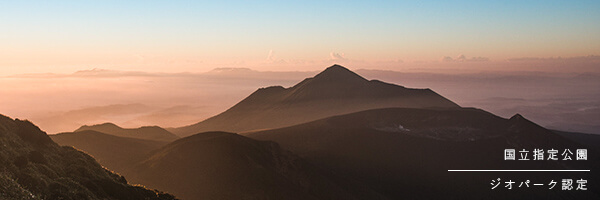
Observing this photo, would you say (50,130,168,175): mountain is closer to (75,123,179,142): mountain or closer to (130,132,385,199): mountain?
(130,132,385,199): mountain

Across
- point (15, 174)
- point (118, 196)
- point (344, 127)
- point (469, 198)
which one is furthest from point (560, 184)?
point (15, 174)

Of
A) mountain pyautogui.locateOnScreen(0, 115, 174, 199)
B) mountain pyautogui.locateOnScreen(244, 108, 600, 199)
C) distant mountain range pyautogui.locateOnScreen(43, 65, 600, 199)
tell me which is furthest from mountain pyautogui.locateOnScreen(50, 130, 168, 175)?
mountain pyautogui.locateOnScreen(0, 115, 174, 199)

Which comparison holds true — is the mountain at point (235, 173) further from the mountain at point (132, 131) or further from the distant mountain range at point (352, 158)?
the mountain at point (132, 131)

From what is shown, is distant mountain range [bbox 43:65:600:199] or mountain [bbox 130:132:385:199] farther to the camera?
distant mountain range [bbox 43:65:600:199]

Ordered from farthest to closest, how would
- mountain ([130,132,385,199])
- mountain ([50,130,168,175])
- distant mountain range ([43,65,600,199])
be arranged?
mountain ([50,130,168,175])
distant mountain range ([43,65,600,199])
mountain ([130,132,385,199])

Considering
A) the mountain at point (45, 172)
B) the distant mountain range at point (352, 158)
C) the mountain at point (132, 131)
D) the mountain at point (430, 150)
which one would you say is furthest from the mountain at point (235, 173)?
the mountain at point (132, 131)
